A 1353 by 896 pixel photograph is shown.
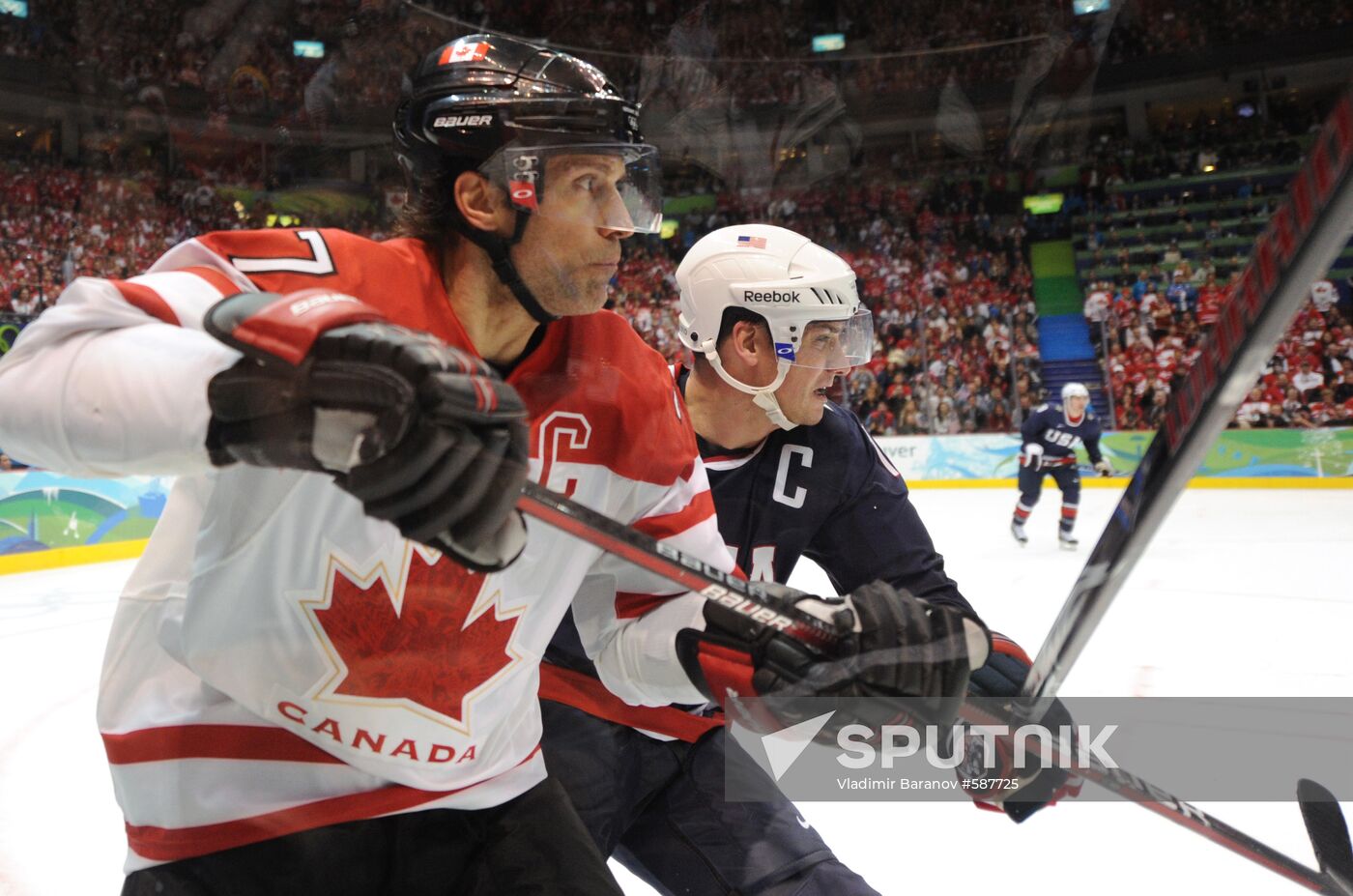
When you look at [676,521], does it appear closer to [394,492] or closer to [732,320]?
[394,492]

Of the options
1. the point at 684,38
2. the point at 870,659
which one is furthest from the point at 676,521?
the point at 684,38

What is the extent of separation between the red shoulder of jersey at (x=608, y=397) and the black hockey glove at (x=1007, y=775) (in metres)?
0.60

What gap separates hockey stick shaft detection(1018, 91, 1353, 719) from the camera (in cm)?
67

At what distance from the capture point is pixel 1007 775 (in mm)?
1390

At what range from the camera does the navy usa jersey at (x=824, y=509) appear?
1.67m

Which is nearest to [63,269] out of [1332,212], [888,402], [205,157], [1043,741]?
[205,157]

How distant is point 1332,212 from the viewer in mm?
667

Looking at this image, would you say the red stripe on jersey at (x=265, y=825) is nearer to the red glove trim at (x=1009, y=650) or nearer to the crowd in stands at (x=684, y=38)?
the red glove trim at (x=1009, y=650)

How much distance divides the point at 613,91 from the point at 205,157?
245cm

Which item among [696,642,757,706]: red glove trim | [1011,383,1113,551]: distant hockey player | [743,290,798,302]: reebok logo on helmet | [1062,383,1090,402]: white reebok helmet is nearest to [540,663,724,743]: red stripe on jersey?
[696,642,757,706]: red glove trim

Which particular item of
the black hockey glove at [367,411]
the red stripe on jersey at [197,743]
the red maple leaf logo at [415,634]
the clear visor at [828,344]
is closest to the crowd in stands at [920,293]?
the clear visor at [828,344]

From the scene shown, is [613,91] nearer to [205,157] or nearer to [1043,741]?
[1043,741]

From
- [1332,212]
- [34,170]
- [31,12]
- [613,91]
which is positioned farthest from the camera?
[31,12]

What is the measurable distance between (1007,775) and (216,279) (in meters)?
1.21
